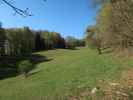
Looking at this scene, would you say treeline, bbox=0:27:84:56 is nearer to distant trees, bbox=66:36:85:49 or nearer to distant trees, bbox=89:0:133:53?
distant trees, bbox=66:36:85:49

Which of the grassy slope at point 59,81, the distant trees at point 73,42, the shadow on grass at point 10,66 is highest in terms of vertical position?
the distant trees at point 73,42

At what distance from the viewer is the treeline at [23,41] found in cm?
6741

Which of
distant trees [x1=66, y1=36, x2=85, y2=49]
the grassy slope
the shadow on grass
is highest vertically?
distant trees [x1=66, y1=36, x2=85, y2=49]

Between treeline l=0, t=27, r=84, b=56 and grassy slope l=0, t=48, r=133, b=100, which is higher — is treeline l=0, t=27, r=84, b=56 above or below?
above

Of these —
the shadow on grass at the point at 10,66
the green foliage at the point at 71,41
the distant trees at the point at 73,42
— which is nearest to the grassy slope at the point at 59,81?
the shadow on grass at the point at 10,66

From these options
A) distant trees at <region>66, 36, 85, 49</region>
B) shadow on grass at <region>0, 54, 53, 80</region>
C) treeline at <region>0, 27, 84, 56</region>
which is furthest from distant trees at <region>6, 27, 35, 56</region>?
distant trees at <region>66, 36, 85, 49</region>

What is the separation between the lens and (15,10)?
11.0ft

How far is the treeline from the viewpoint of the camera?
221ft

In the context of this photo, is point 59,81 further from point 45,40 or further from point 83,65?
point 45,40

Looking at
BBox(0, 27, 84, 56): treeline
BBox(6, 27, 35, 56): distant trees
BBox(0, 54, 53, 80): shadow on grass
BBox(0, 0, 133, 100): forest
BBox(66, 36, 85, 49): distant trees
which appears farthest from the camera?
BBox(66, 36, 85, 49): distant trees

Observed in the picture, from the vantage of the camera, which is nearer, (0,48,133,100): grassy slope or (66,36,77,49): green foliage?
(0,48,133,100): grassy slope

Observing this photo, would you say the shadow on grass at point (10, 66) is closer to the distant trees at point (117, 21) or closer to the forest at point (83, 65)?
the forest at point (83, 65)

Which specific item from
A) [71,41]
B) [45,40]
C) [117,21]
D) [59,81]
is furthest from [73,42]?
[117,21]

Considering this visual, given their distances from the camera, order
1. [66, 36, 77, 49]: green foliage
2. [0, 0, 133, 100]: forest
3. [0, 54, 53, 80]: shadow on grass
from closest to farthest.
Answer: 1. [0, 0, 133, 100]: forest
2. [0, 54, 53, 80]: shadow on grass
3. [66, 36, 77, 49]: green foliage
